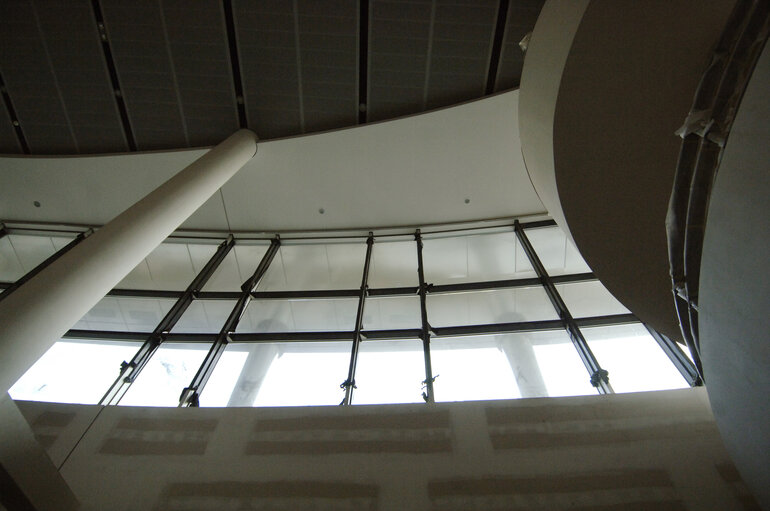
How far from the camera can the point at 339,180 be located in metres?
8.62

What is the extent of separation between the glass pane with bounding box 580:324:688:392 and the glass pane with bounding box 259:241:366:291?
14.2 feet

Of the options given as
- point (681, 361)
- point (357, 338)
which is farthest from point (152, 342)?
point (681, 361)

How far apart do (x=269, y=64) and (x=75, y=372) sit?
5568 mm

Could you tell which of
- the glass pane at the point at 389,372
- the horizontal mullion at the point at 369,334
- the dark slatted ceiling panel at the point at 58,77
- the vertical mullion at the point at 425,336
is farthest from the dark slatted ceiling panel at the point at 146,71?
the glass pane at the point at 389,372

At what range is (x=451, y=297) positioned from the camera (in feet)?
23.6

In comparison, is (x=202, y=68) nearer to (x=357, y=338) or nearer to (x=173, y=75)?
(x=173, y=75)

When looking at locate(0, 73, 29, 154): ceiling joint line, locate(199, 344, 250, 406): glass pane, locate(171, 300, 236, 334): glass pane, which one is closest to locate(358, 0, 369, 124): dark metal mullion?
locate(171, 300, 236, 334): glass pane

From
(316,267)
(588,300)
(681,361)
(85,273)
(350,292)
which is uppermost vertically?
(316,267)

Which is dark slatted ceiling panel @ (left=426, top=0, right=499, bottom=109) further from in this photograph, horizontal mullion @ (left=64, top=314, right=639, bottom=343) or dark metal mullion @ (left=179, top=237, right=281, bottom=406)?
dark metal mullion @ (left=179, top=237, right=281, bottom=406)

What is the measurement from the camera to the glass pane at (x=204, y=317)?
6.25 metres

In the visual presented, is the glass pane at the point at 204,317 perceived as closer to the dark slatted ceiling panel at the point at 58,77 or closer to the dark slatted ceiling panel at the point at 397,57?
the dark slatted ceiling panel at the point at 58,77

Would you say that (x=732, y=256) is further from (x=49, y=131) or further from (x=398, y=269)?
(x=49, y=131)

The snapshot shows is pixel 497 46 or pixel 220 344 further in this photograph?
pixel 497 46

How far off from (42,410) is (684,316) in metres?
5.16
